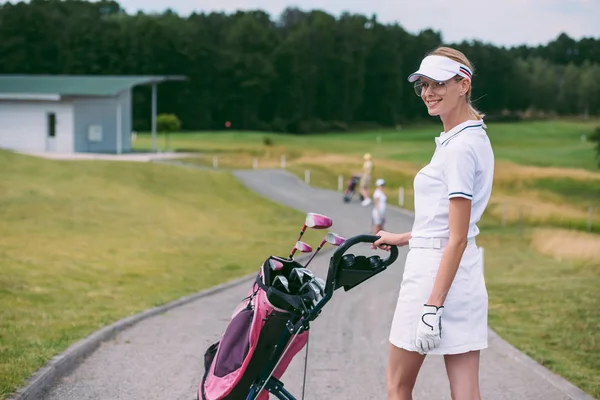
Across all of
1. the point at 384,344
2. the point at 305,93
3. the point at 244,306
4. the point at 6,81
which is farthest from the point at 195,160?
the point at 305,93

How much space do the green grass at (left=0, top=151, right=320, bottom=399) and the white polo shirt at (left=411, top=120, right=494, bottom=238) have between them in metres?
3.69

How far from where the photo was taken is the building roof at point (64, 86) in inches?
2099

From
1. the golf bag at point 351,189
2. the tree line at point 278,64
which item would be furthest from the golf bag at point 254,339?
the tree line at point 278,64

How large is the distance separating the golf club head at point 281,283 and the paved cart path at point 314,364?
2817mm

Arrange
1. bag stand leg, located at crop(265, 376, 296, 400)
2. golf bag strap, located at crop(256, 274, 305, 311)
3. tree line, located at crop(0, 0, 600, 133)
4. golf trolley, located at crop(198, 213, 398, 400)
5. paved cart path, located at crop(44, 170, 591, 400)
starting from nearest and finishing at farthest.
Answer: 1. golf trolley, located at crop(198, 213, 398, 400)
2. golf bag strap, located at crop(256, 274, 305, 311)
3. bag stand leg, located at crop(265, 376, 296, 400)
4. paved cart path, located at crop(44, 170, 591, 400)
5. tree line, located at crop(0, 0, 600, 133)

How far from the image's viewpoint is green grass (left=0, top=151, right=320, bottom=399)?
35.0 ft

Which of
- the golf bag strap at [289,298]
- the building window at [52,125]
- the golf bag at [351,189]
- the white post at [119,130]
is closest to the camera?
the golf bag strap at [289,298]

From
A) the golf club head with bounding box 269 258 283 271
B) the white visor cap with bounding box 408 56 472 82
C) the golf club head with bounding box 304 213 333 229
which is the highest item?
the white visor cap with bounding box 408 56 472 82

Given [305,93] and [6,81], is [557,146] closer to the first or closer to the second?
[305,93]

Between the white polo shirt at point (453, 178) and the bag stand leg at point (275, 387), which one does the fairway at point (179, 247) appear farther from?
the white polo shirt at point (453, 178)

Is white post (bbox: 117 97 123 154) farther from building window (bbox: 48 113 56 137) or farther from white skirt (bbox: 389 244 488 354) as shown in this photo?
white skirt (bbox: 389 244 488 354)

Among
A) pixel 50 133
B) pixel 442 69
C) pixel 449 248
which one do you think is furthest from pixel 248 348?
pixel 50 133

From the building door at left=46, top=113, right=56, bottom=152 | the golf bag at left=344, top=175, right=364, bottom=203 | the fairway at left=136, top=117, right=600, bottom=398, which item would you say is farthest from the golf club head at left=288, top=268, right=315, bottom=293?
the building door at left=46, top=113, right=56, bottom=152

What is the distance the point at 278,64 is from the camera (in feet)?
368
